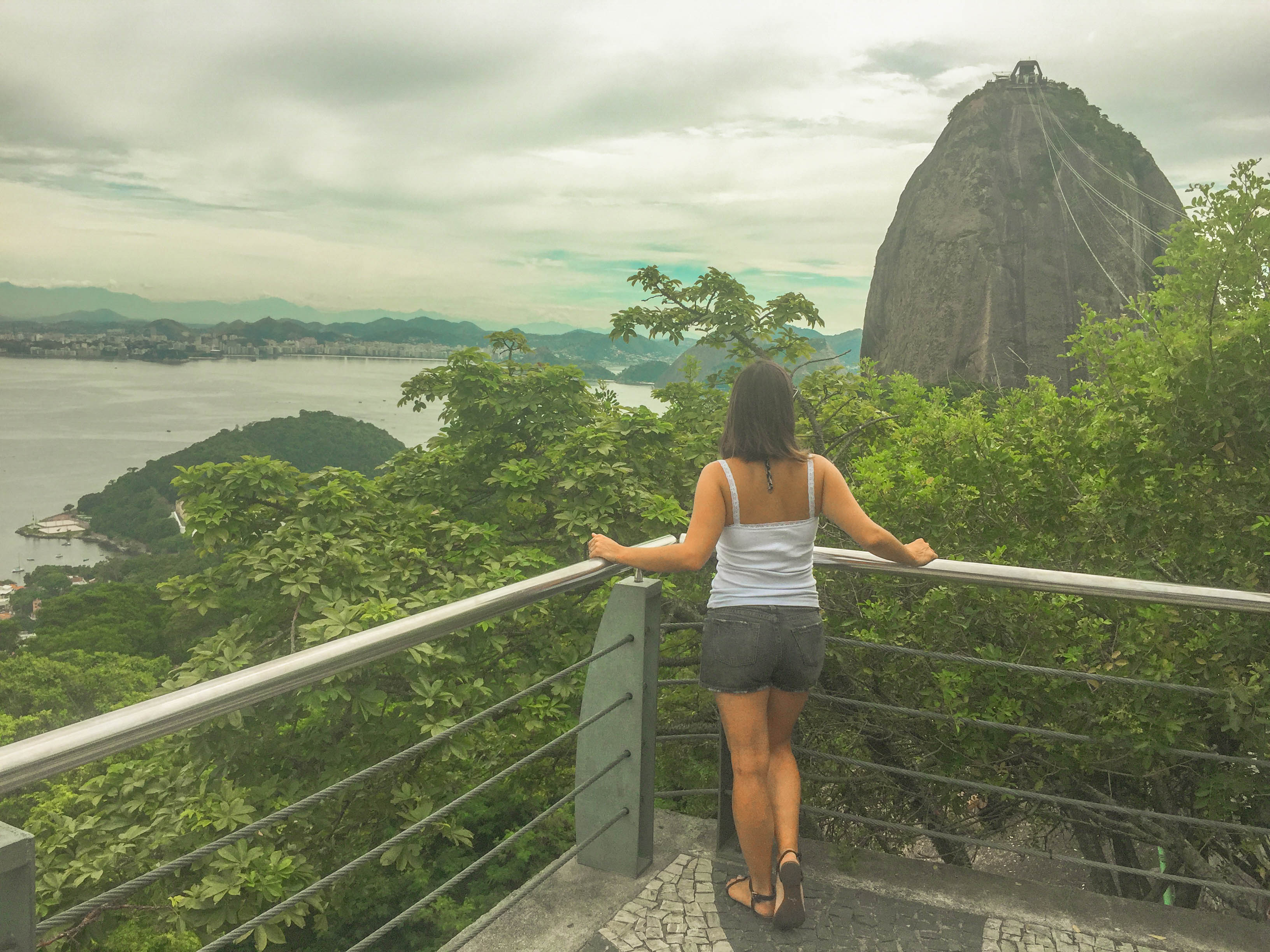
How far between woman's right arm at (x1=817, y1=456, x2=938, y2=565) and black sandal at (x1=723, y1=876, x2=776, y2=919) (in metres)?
0.96

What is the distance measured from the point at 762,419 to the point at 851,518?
353 mm

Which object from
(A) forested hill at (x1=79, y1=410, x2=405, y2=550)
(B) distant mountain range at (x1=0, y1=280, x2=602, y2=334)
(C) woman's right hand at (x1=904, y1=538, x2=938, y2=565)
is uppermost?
(B) distant mountain range at (x1=0, y1=280, x2=602, y2=334)

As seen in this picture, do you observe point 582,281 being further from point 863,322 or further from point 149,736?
point 149,736

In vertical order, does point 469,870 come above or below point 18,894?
below

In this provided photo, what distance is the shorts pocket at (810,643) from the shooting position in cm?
225

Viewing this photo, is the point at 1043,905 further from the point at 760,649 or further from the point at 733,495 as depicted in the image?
the point at 733,495

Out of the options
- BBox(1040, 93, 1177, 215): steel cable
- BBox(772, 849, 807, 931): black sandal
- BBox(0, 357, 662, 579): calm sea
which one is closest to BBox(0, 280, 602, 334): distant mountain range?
BBox(0, 357, 662, 579): calm sea

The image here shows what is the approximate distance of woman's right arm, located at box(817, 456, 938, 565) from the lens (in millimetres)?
2268

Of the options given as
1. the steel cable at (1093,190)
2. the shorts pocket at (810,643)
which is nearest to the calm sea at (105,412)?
the shorts pocket at (810,643)

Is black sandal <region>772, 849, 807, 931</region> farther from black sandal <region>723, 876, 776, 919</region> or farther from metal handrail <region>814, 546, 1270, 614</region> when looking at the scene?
metal handrail <region>814, 546, 1270, 614</region>

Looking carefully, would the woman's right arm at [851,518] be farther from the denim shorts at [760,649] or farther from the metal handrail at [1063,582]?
the denim shorts at [760,649]

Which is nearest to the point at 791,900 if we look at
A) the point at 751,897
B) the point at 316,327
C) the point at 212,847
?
the point at 751,897

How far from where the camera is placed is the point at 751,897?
7.73ft

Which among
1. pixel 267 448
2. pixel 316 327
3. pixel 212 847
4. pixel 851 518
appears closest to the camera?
pixel 212 847
